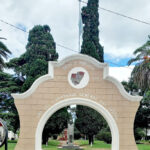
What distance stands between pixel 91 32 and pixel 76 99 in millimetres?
20848

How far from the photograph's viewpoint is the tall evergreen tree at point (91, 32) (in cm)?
2979

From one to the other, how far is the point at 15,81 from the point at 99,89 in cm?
2039

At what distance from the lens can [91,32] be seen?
31.4m

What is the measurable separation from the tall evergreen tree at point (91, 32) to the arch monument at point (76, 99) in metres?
17.4

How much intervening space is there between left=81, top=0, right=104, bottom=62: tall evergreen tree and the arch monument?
17403mm

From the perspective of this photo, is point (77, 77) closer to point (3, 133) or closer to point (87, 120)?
point (3, 133)

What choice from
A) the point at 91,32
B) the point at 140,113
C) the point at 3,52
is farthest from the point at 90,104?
the point at 140,113

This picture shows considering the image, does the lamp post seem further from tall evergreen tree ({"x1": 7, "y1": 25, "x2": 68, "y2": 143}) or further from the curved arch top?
tall evergreen tree ({"x1": 7, "y1": 25, "x2": 68, "y2": 143})

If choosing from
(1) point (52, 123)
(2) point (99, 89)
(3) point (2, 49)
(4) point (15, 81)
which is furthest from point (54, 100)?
(4) point (15, 81)

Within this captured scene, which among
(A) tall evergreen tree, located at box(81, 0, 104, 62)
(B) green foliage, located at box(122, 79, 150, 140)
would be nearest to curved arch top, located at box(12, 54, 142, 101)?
(A) tall evergreen tree, located at box(81, 0, 104, 62)

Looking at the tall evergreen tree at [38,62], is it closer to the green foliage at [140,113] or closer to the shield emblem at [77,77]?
the shield emblem at [77,77]

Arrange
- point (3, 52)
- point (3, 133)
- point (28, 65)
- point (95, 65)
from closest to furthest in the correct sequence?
point (3, 133) → point (95, 65) → point (3, 52) → point (28, 65)

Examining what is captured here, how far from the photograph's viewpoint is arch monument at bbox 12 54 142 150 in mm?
11719

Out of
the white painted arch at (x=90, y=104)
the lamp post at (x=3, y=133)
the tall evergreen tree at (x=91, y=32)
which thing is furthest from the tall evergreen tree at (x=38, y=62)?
the lamp post at (x=3, y=133)
